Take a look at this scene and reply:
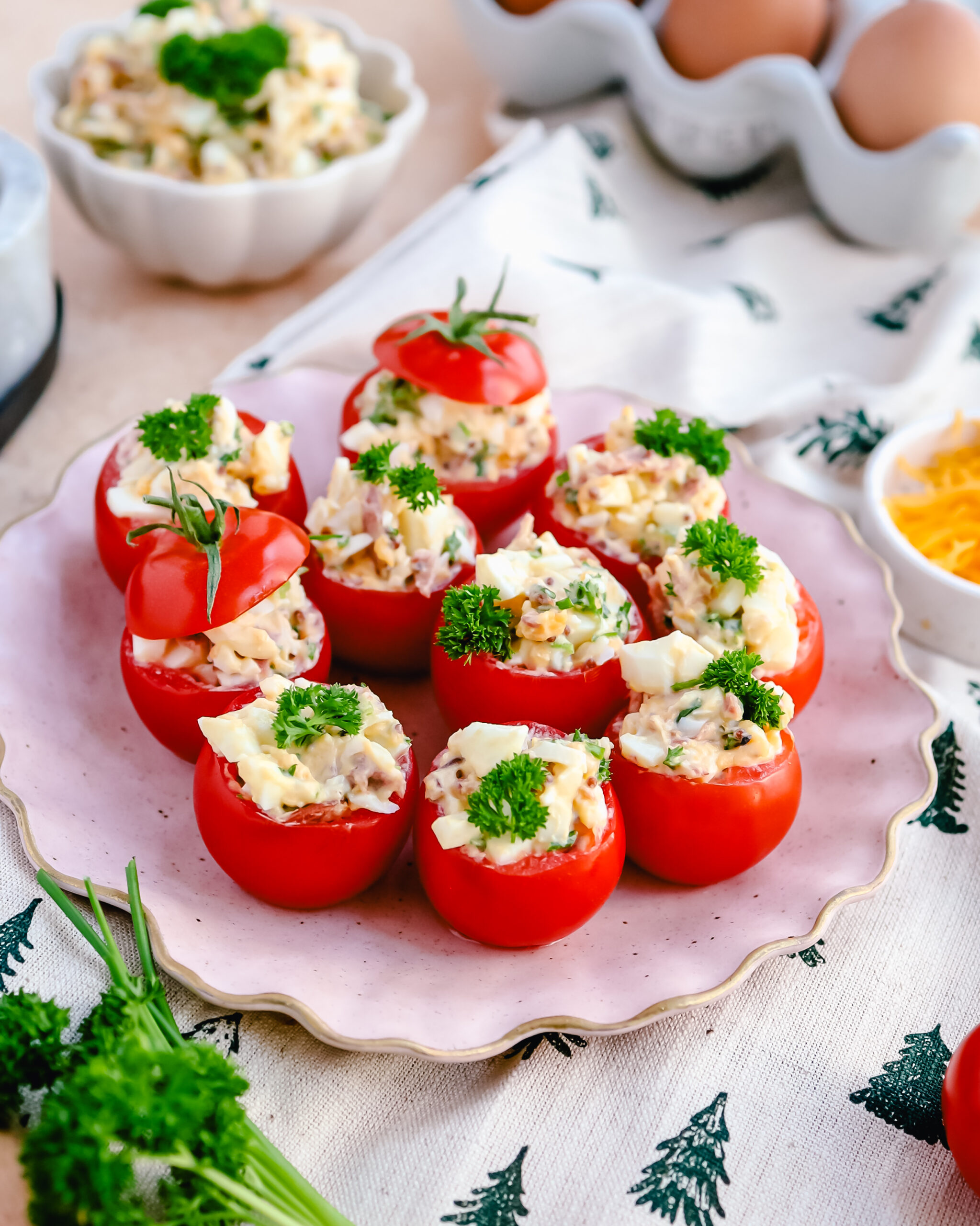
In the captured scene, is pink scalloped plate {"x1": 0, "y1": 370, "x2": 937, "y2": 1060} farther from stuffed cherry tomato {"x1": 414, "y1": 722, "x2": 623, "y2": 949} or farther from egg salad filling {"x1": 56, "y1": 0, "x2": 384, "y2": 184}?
egg salad filling {"x1": 56, "y1": 0, "x2": 384, "y2": 184}

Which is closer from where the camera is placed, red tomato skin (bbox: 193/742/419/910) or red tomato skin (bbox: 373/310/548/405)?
red tomato skin (bbox: 193/742/419/910)

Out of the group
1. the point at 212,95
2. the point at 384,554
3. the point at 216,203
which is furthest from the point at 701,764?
the point at 212,95

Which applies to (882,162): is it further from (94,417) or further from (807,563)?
(94,417)

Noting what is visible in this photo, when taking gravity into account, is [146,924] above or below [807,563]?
below

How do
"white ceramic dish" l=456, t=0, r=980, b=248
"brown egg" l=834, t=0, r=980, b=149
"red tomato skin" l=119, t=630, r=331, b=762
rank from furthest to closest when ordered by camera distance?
"white ceramic dish" l=456, t=0, r=980, b=248
"brown egg" l=834, t=0, r=980, b=149
"red tomato skin" l=119, t=630, r=331, b=762

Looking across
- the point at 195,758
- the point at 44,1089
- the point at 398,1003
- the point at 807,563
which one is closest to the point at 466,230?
the point at 807,563

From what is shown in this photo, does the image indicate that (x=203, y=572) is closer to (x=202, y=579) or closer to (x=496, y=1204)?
(x=202, y=579)

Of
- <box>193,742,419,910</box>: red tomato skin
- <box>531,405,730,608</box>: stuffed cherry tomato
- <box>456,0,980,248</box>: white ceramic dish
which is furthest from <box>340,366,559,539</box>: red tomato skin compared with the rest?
<box>456,0,980,248</box>: white ceramic dish

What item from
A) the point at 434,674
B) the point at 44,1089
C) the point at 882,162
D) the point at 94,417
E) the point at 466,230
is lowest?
the point at 94,417
